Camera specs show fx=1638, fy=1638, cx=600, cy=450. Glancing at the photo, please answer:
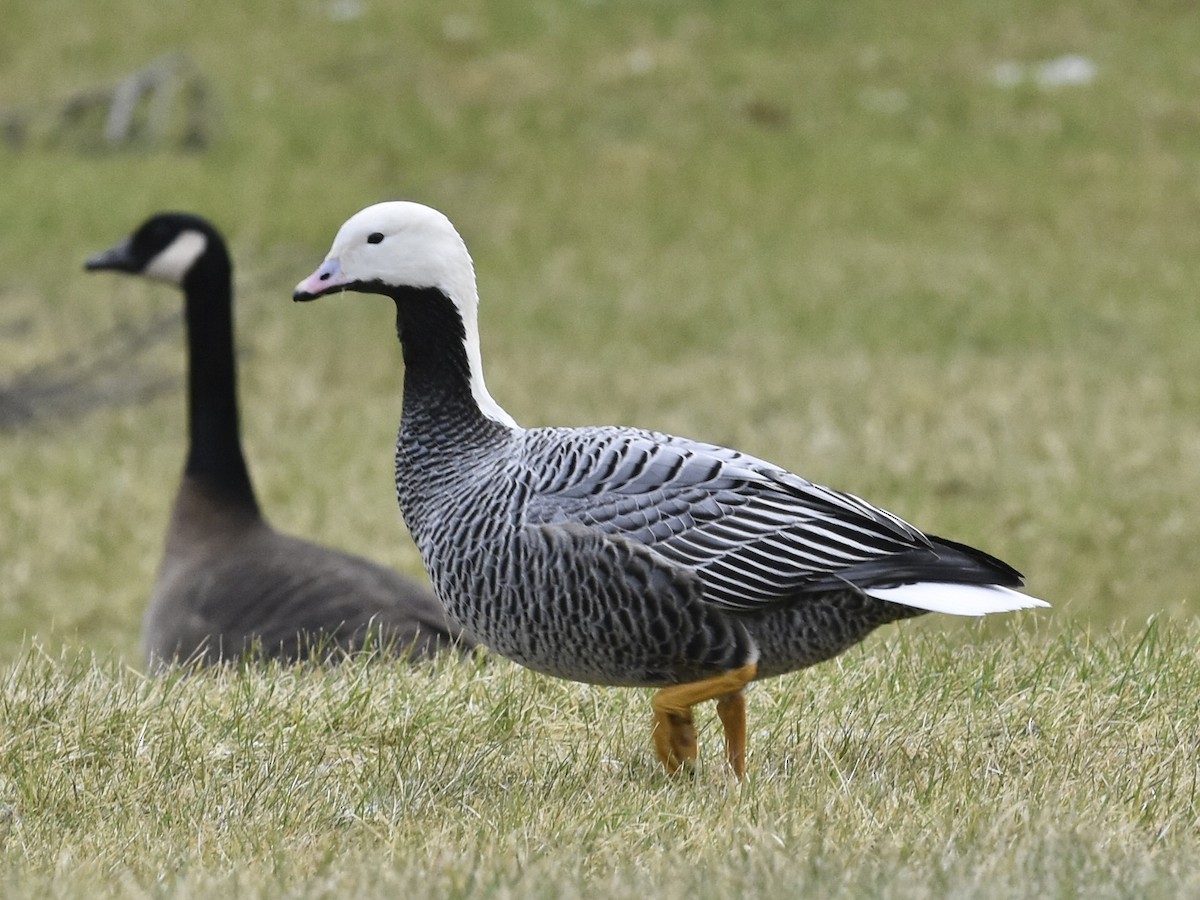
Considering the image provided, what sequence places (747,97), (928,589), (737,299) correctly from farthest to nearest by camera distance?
1. (747,97)
2. (737,299)
3. (928,589)

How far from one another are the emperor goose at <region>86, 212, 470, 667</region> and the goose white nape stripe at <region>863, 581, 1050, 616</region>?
237 centimetres

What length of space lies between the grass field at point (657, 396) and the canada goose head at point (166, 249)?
1906 millimetres

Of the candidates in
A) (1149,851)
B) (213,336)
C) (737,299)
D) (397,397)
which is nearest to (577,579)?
(1149,851)

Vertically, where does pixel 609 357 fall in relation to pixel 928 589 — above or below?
below

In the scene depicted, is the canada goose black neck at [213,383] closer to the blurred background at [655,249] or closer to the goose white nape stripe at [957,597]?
the blurred background at [655,249]

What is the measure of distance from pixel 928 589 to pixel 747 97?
20564 millimetres

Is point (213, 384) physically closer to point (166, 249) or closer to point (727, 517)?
point (166, 249)

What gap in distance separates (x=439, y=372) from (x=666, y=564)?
94cm

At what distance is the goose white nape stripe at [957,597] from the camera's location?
3.93 m

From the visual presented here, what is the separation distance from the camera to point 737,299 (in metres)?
17.2

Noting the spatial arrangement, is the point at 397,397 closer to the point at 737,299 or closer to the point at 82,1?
the point at 737,299

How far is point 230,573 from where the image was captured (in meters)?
6.87

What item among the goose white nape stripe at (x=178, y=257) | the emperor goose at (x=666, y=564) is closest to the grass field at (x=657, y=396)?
the emperor goose at (x=666, y=564)

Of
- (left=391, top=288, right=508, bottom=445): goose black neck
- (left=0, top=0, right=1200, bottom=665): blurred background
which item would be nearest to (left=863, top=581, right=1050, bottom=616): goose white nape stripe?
(left=391, top=288, right=508, bottom=445): goose black neck
